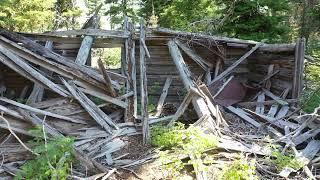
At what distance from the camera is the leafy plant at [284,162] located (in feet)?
19.3

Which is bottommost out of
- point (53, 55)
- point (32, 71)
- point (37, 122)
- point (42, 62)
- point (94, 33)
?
point (37, 122)

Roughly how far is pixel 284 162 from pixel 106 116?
369 cm

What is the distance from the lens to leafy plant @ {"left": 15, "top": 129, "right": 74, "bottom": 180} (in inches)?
217

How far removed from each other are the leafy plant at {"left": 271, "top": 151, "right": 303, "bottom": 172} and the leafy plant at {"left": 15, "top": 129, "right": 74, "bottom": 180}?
326cm

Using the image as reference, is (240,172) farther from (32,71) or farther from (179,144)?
(32,71)

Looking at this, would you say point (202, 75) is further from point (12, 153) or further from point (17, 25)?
point (17, 25)

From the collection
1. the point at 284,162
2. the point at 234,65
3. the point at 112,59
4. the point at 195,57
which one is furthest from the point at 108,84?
the point at 112,59

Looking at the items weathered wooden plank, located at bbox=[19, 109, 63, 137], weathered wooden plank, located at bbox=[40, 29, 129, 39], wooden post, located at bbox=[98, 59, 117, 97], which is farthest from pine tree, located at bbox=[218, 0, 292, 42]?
weathered wooden plank, located at bbox=[19, 109, 63, 137]

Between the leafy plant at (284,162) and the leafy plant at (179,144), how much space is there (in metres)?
1.01

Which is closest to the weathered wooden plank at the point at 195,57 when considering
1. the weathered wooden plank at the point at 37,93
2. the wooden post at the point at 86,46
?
the wooden post at the point at 86,46

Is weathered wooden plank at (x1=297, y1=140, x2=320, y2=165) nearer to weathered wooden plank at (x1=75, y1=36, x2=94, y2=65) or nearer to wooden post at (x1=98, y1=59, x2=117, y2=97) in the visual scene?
wooden post at (x1=98, y1=59, x2=117, y2=97)

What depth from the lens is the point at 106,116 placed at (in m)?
7.89

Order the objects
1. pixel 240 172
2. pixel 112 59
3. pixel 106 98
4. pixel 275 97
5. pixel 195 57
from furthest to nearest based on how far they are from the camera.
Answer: pixel 112 59 → pixel 195 57 → pixel 275 97 → pixel 106 98 → pixel 240 172

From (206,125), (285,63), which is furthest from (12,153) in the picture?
(285,63)
